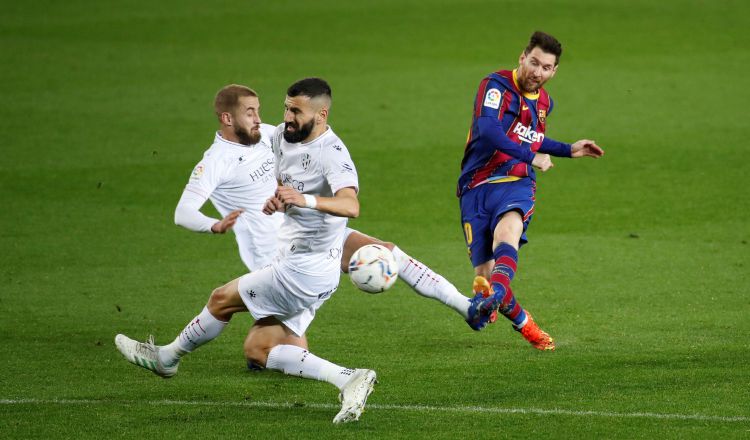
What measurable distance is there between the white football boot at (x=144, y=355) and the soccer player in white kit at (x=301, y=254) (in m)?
0.15

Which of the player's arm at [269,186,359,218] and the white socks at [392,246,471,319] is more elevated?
the player's arm at [269,186,359,218]

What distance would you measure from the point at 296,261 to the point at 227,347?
5.98 feet

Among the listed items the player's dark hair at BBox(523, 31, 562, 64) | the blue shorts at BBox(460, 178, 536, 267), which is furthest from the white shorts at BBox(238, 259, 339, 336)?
the player's dark hair at BBox(523, 31, 562, 64)

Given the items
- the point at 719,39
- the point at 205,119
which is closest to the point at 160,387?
the point at 205,119

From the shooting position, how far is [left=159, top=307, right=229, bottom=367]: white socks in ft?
22.4

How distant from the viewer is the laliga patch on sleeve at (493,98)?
780 centimetres

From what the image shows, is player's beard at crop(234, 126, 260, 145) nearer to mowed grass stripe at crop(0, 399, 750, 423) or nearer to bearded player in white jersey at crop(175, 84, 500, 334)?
bearded player in white jersey at crop(175, 84, 500, 334)

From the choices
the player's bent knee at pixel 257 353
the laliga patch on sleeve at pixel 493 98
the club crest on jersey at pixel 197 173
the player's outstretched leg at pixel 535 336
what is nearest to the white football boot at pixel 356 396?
the player's bent knee at pixel 257 353

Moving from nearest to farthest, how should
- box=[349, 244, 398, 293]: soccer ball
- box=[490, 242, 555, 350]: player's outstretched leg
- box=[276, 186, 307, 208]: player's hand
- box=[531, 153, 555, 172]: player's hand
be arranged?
box=[276, 186, 307, 208]: player's hand → box=[349, 244, 398, 293]: soccer ball → box=[490, 242, 555, 350]: player's outstretched leg → box=[531, 153, 555, 172]: player's hand

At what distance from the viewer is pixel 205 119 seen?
16.7 meters

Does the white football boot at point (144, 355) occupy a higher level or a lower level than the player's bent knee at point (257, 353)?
lower

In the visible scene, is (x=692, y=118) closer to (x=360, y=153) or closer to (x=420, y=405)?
(x=360, y=153)

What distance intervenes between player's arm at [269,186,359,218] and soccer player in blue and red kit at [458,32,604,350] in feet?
5.37

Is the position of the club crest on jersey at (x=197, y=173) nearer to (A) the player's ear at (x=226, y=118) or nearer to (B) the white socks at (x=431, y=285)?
(A) the player's ear at (x=226, y=118)
